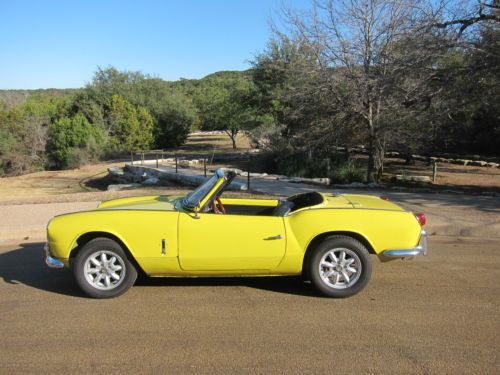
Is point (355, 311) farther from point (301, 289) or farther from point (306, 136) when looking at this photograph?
point (306, 136)

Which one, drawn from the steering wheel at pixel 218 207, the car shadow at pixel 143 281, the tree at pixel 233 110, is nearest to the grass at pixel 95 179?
the tree at pixel 233 110

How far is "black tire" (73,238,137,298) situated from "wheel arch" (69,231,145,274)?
45 mm

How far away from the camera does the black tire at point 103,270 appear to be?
4914 mm

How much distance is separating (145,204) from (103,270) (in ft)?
2.95

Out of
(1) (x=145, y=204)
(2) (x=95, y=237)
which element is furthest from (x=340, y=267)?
(2) (x=95, y=237)

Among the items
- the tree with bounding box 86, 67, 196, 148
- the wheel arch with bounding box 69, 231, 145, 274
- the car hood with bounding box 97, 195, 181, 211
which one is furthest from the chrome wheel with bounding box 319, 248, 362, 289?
the tree with bounding box 86, 67, 196, 148

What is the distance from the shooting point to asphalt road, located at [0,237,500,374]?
11.7 feet

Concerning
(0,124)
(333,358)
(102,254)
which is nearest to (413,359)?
(333,358)

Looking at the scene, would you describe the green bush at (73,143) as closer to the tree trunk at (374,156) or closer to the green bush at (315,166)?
the green bush at (315,166)

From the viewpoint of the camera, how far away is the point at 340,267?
4906 millimetres

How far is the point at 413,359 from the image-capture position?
141 inches

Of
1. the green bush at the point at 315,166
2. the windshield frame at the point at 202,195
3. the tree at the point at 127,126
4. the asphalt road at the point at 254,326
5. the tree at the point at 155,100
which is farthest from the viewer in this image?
the tree at the point at 155,100

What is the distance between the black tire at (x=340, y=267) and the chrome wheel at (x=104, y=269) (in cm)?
201

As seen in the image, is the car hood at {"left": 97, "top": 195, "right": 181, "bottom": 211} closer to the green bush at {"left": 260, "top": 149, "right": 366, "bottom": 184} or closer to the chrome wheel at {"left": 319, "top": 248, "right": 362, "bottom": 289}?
the chrome wheel at {"left": 319, "top": 248, "right": 362, "bottom": 289}
